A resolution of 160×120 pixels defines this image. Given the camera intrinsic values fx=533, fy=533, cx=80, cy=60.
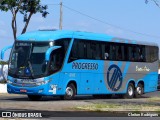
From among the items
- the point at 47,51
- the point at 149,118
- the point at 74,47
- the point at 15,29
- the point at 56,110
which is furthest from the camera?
the point at 15,29

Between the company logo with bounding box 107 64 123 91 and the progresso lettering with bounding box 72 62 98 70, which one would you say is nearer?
the progresso lettering with bounding box 72 62 98 70

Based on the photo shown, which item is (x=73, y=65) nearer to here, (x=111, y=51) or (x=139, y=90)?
(x=111, y=51)

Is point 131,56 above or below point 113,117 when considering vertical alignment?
above

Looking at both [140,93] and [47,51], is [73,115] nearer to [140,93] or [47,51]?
[47,51]

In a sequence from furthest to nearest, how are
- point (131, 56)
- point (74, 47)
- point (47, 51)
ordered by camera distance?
point (131, 56) → point (74, 47) → point (47, 51)

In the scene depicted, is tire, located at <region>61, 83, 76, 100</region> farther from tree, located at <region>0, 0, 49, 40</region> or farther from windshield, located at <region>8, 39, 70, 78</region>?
tree, located at <region>0, 0, 49, 40</region>

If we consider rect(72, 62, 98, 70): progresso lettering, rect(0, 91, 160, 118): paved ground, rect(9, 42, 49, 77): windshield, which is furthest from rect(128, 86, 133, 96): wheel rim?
rect(9, 42, 49, 77): windshield

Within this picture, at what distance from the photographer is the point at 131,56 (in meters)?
32.7

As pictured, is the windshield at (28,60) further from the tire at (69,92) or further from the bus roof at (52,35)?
the tire at (69,92)

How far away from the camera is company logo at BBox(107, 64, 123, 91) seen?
31.1 m

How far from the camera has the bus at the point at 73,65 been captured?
2633 centimetres

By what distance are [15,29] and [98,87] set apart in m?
13.7

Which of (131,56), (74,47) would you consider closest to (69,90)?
(74,47)

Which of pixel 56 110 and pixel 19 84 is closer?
pixel 56 110
